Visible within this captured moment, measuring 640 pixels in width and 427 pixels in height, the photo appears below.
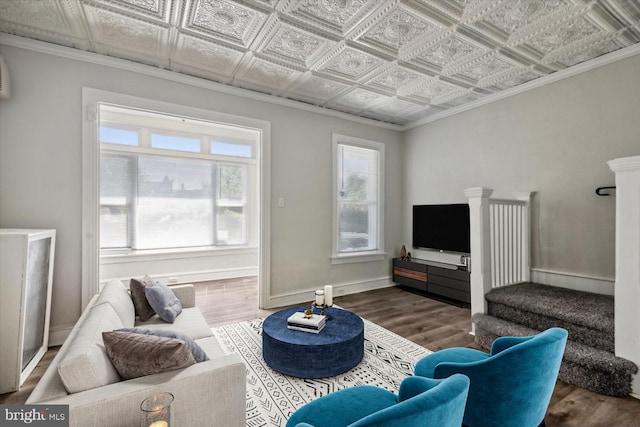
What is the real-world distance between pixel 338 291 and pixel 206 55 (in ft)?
11.8

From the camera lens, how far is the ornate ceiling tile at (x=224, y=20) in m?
2.36

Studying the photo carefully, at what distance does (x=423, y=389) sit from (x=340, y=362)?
1284 mm

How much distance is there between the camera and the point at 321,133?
14.9 ft

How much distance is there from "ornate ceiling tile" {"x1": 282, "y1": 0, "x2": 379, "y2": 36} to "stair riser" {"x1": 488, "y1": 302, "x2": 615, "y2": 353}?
10.0 feet

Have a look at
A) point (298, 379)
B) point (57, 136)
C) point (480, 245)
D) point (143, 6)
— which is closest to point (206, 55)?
point (143, 6)

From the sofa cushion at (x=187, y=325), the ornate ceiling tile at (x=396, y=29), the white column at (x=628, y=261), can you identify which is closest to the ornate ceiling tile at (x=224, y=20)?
the ornate ceiling tile at (x=396, y=29)

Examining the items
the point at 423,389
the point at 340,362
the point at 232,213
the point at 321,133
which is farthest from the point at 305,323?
the point at 232,213

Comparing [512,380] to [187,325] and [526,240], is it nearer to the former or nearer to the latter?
[187,325]

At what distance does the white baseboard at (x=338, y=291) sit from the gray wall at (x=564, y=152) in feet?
6.24

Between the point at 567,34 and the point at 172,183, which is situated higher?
the point at 567,34

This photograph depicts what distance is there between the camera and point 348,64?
128 inches

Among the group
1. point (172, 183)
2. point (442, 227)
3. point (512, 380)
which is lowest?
point (512, 380)

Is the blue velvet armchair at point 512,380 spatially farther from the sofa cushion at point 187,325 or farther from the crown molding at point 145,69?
the crown molding at point 145,69

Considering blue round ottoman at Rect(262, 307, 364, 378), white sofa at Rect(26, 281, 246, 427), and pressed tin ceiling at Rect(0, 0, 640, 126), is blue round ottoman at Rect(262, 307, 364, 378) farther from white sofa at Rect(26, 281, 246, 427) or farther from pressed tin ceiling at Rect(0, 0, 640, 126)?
pressed tin ceiling at Rect(0, 0, 640, 126)
